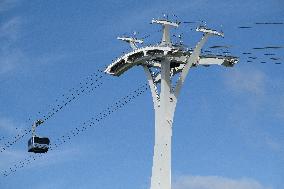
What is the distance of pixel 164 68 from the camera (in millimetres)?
77625

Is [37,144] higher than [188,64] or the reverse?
the reverse

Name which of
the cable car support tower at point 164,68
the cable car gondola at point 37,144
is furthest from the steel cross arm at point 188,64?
the cable car gondola at point 37,144

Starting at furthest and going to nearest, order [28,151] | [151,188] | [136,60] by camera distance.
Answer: [28,151] < [136,60] < [151,188]

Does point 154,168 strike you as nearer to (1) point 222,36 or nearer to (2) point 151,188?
(2) point 151,188

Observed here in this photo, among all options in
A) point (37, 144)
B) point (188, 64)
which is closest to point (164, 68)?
point (188, 64)

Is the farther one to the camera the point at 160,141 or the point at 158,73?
the point at 158,73

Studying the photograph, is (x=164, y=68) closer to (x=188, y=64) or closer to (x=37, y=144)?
(x=188, y=64)

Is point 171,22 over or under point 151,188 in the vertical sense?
over

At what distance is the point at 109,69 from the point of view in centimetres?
8188

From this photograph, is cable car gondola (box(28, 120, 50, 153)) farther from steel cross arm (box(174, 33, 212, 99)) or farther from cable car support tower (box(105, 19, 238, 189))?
steel cross arm (box(174, 33, 212, 99))

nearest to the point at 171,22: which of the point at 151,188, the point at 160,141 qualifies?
the point at 160,141

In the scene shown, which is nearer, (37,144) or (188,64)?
(188,64)

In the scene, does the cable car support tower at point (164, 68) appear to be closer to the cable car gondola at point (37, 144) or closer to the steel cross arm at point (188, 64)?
the steel cross arm at point (188, 64)

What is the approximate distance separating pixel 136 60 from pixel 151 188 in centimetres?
1577
